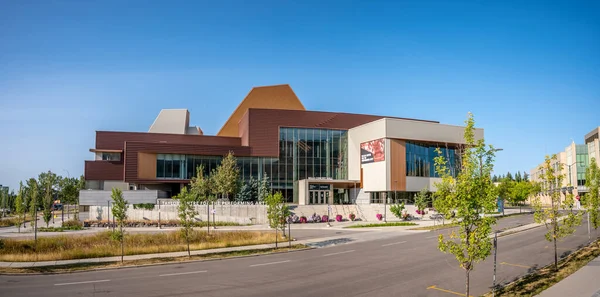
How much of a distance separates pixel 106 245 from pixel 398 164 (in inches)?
1604

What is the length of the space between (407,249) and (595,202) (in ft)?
33.6

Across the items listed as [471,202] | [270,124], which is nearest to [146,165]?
[270,124]

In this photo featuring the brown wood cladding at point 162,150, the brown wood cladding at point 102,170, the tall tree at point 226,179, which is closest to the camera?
the tall tree at point 226,179

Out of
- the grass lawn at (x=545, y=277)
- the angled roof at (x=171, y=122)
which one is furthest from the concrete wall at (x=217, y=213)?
the grass lawn at (x=545, y=277)

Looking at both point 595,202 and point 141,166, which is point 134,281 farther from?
point 141,166

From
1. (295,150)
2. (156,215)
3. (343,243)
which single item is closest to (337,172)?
(295,150)

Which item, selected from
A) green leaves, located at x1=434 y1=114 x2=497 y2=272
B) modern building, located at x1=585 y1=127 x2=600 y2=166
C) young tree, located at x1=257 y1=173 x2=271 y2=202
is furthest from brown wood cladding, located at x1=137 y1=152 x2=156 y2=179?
modern building, located at x1=585 y1=127 x2=600 y2=166

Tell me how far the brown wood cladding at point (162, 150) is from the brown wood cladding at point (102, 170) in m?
8.47

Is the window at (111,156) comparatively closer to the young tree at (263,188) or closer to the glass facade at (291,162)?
the glass facade at (291,162)

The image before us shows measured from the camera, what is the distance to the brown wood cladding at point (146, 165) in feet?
201

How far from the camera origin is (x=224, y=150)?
63344mm

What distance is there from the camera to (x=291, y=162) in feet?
213

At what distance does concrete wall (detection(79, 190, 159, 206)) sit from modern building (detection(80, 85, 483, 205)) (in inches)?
5.1

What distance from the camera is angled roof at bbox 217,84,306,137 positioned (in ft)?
265
